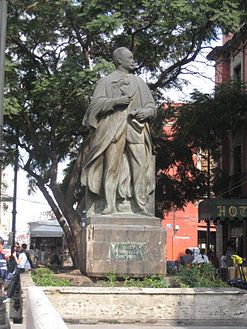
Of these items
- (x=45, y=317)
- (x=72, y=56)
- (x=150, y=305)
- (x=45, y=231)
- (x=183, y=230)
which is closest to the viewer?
(x=45, y=317)

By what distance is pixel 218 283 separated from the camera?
8.87 meters

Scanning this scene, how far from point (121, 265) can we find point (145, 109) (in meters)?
2.53

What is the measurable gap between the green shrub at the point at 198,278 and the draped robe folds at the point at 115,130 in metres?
1.47

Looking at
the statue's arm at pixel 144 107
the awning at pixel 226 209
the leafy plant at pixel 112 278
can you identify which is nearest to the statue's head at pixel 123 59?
the statue's arm at pixel 144 107

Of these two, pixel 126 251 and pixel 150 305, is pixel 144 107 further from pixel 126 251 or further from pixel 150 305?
pixel 150 305

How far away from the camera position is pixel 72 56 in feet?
63.9

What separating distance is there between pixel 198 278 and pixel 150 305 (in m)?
1.13

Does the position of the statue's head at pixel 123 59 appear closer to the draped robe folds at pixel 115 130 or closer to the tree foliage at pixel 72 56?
the draped robe folds at pixel 115 130

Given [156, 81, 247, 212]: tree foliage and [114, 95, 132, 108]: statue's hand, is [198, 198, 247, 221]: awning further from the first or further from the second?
[114, 95, 132, 108]: statue's hand

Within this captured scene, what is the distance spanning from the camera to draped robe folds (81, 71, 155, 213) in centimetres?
955

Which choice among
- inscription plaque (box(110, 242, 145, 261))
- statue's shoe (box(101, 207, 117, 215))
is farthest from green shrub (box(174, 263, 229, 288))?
statue's shoe (box(101, 207, 117, 215))

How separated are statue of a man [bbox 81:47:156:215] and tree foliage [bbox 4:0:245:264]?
25.5 feet

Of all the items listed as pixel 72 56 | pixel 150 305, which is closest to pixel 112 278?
pixel 150 305

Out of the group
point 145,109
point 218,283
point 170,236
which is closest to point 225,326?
point 218,283
